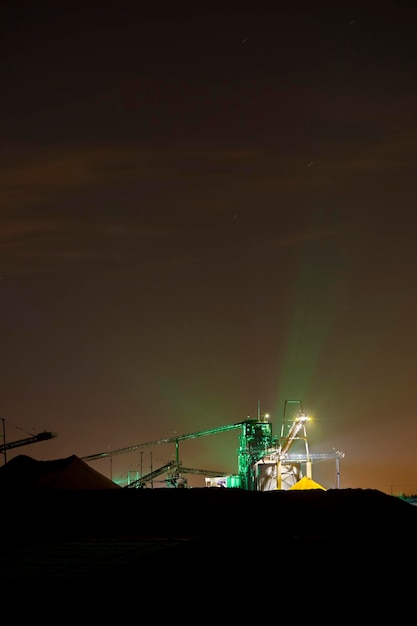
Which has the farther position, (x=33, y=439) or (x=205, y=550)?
(x=33, y=439)

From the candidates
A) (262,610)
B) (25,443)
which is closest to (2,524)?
(262,610)

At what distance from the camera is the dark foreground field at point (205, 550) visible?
45.9ft

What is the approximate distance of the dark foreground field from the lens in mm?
14000

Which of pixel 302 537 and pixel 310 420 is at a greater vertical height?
pixel 310 420

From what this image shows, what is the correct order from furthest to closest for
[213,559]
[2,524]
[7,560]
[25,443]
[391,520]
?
[25,443]
[2,524]
[391,520]
[7,560]
[213,559]

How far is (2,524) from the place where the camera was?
36.5m

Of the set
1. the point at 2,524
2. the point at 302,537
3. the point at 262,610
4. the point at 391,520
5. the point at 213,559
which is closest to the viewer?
the point at 262,610

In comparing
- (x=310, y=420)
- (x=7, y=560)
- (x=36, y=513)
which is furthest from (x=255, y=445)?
(x=7, y=560)

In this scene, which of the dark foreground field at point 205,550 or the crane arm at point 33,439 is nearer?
the dark foreground field at point 205,550

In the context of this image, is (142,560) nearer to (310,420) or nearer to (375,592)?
(375,592)

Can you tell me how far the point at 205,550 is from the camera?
76.3 feet

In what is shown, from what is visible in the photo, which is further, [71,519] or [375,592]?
[71,519]

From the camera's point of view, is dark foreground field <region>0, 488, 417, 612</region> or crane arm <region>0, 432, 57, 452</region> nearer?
dark foreground field <region>0, 488, 417, 612</region>

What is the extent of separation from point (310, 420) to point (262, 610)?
91.8 m
